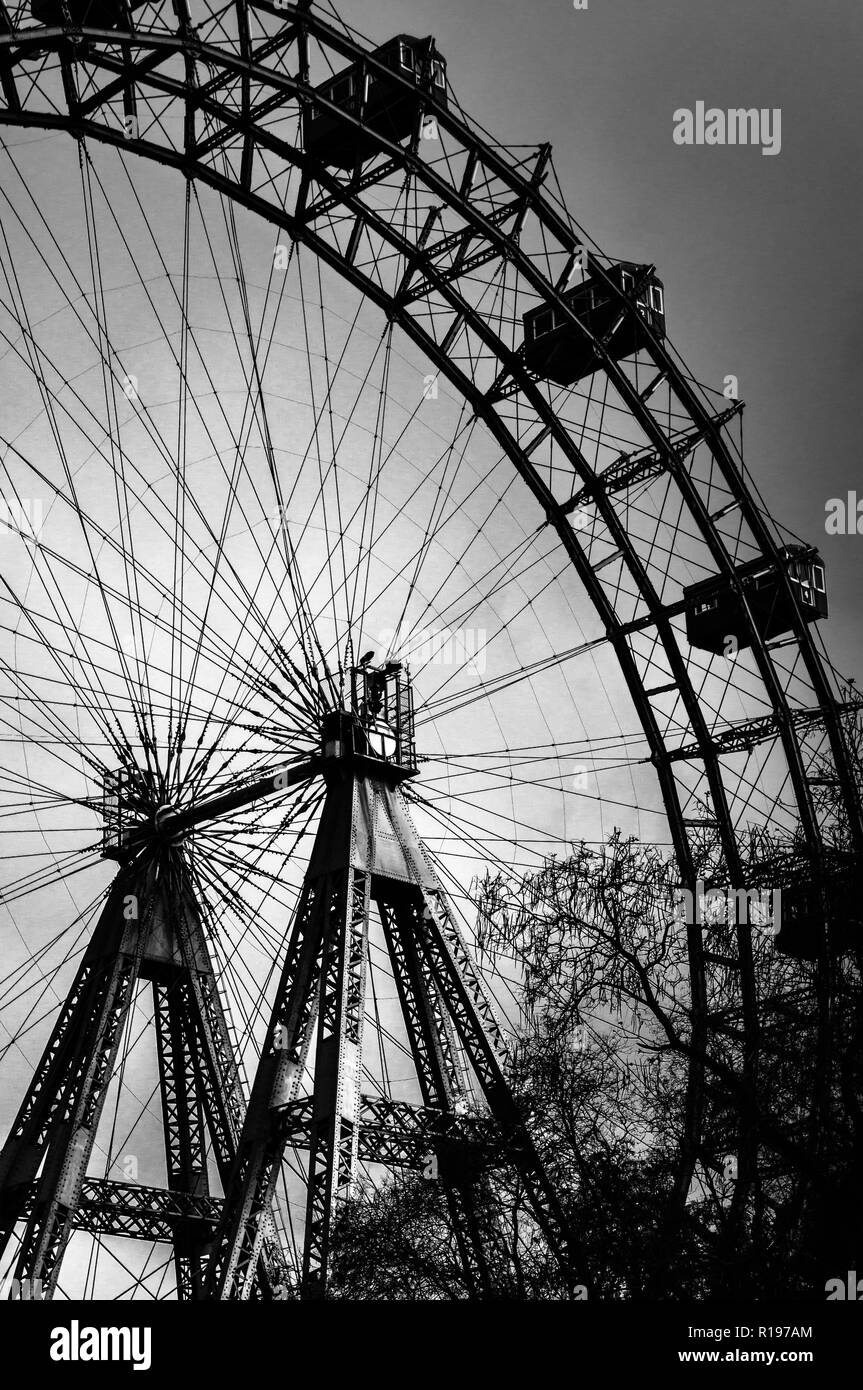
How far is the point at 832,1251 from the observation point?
49.6ft

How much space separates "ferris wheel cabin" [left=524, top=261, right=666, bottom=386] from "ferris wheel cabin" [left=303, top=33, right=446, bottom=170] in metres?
4.07

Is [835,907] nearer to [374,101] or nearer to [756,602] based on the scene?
[756,602]

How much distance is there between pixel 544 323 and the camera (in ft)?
93.7

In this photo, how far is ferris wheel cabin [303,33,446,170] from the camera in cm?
2589

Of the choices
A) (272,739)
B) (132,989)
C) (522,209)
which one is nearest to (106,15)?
(522,209)

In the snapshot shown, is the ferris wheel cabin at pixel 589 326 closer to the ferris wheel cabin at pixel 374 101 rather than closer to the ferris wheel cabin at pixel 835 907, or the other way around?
the ferris wheel cabin at pixel 374 101

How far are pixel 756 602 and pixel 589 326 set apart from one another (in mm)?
5842

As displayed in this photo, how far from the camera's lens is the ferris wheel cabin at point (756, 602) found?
29.6 m

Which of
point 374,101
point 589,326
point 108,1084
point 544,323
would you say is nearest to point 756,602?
point 589,326

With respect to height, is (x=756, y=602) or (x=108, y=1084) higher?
(x=756, y=602)

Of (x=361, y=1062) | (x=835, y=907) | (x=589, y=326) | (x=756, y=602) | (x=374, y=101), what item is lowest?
(x=361, y=1062)

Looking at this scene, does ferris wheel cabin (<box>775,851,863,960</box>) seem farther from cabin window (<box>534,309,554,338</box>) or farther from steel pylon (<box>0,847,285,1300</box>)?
cabin window (<box>534,309,554,338</box>)

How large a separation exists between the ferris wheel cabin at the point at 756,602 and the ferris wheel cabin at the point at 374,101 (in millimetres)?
9778

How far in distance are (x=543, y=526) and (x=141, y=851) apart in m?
9.06
